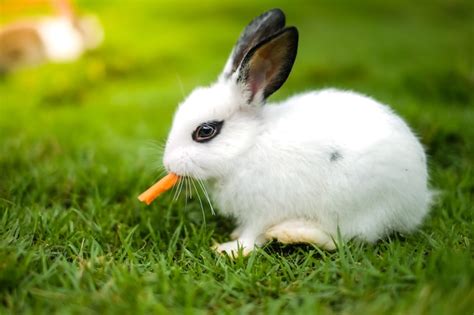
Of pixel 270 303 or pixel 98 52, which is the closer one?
pixel 270 303

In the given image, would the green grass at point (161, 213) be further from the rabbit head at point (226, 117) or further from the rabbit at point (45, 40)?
the rabbit at point (45, 40)

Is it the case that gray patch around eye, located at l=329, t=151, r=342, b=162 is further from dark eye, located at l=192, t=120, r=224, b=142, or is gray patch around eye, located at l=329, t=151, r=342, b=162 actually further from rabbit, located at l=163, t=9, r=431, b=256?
dark eye, located at l=192, t=120, r=224, b=142

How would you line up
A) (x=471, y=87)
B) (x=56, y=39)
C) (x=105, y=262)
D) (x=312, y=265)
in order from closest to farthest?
(x=105, y=262), (x=312, y=265), (x=471, y=87), (x=56, y=39)

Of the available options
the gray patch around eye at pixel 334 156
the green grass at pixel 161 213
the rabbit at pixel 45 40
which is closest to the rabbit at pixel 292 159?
the gray patch around eye at pixel 334 156

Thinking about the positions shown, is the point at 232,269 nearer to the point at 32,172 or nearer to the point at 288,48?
the point at 288,48

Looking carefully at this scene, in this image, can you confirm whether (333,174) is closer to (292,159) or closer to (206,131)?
(292,159)

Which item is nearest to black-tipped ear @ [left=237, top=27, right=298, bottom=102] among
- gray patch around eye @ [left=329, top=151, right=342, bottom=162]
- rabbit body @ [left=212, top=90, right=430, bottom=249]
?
rabbit body @ [left=212, top=90, right=430, bottom=249]

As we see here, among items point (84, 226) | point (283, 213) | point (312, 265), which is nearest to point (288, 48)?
point (283, 213)
